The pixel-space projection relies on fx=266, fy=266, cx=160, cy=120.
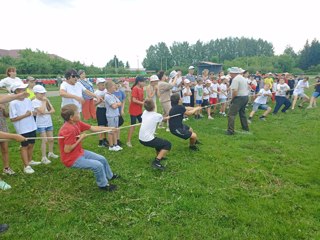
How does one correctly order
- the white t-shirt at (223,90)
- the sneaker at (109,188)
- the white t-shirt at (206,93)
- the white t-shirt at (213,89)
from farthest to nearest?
the white t-shirt at (223,90) → the white t-shirt at (213,89) → the white t-shirt at (206,93) → the sneaker at (109,188)

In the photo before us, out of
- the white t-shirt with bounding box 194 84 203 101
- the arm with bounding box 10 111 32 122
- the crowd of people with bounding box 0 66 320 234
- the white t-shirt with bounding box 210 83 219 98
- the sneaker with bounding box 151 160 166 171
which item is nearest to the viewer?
the crowd of people with bounding box 0 66 320 234

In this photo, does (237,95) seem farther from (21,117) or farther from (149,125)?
(21,117)

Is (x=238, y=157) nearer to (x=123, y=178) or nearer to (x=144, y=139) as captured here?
(x=144, y=139)

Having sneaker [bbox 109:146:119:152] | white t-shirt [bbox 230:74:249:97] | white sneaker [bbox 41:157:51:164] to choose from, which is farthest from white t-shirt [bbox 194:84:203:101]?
white sneaker [bbox 41:157:51:164]

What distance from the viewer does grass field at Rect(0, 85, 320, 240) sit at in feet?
11.9

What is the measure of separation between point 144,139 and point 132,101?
79.0 inches

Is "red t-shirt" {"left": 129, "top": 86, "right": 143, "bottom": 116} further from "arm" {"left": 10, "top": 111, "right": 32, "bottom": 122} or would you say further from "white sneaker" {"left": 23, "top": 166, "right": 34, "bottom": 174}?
"white sneaker" {"left": 23, "top": 166, "right": 34, "bottom": 174}

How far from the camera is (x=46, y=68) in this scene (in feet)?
151

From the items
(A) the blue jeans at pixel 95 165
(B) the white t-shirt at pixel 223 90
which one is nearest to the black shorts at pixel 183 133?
(A) the blue jeans at pixel 95 165

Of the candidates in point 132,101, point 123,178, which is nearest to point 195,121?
point 132,101

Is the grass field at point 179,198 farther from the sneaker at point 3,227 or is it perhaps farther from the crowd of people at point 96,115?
the crowd of people at point 96,115

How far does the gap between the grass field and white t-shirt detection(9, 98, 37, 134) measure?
96cm

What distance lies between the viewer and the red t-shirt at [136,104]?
290 inches

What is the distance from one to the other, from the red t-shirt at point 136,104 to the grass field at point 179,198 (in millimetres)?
1174
